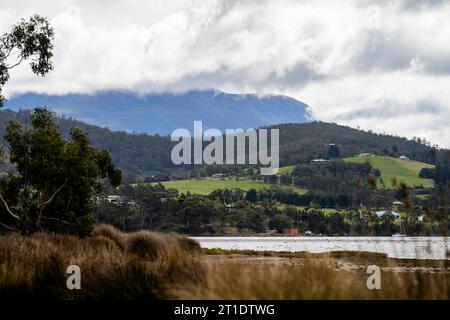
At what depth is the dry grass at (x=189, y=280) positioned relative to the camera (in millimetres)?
9164

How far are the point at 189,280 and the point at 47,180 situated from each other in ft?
78.8

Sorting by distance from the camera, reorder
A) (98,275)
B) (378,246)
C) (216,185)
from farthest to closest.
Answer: (216,185) < (378,246) < (98,275)

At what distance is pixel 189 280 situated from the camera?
1080cm

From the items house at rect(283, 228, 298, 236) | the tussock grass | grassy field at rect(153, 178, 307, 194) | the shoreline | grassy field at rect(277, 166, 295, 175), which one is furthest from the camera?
grassy field at rect(277, 166, 295, 175)

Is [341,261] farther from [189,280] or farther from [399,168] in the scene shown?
[399,168]

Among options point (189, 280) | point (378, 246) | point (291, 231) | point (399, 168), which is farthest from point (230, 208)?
point (189, 280)

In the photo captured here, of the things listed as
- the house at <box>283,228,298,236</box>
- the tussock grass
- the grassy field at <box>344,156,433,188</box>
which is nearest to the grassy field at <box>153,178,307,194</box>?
the grassy field at <box>344,156,433,188</box>

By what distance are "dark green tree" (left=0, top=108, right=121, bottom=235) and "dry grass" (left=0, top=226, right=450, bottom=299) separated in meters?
16.2

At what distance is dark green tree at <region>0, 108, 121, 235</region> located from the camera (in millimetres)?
33125

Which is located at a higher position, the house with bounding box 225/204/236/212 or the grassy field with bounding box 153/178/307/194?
the grassy field with bounding box 153/178/307/194

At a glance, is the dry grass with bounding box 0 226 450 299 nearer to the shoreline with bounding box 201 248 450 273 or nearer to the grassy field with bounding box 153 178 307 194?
the shoreline with bounding box 201 248 450 273
